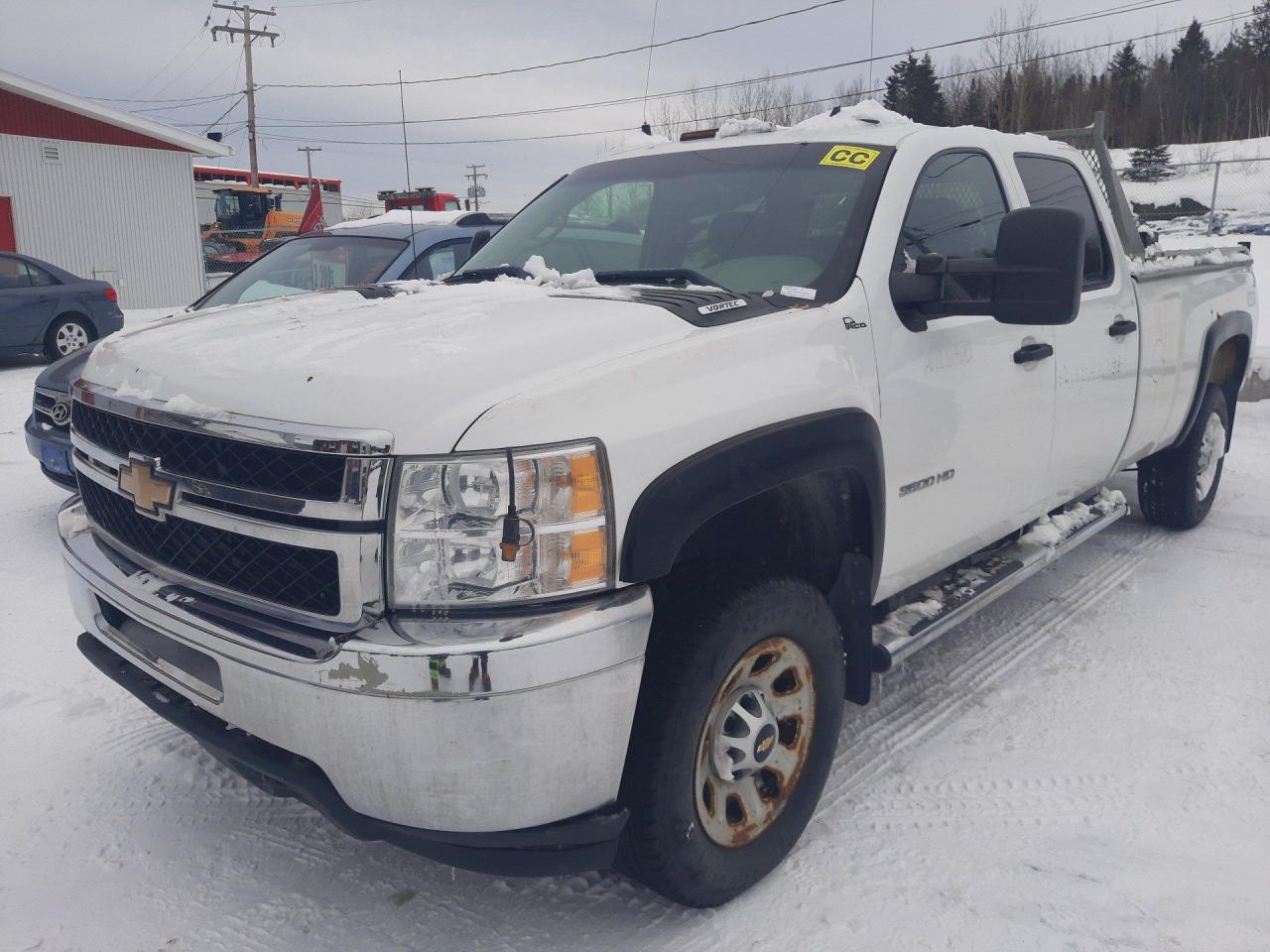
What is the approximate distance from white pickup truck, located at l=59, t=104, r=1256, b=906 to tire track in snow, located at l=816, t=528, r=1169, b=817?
13.5 inches

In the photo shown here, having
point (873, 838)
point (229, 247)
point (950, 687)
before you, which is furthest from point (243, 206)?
point (873, 838)

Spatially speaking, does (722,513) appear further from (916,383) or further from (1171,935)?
(1171,935)

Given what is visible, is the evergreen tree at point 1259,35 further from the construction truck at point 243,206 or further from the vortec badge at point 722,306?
the vortec badge at point 722,306

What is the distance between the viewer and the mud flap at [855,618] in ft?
9.24

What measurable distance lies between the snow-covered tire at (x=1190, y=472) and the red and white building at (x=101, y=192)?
22541 mm

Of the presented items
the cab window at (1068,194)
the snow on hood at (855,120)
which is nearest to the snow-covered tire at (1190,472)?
the cab window at (1068,194)

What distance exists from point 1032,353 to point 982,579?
31.1 inches

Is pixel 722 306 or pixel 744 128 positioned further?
pixel 744 128

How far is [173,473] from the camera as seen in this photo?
90.5 inches

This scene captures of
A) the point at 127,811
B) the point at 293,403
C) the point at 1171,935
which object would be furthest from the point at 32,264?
the point at 1171,935

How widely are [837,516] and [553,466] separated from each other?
1.09 meters

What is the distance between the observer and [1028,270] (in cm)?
268

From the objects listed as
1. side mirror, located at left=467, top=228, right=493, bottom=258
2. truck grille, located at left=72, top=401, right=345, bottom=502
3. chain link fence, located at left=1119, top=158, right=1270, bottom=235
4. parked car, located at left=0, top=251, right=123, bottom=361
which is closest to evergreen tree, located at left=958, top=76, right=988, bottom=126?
chain link fence, located at left=1119, top=158, right=1270, bottom=235

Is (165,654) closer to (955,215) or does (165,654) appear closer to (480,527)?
(480,527)
